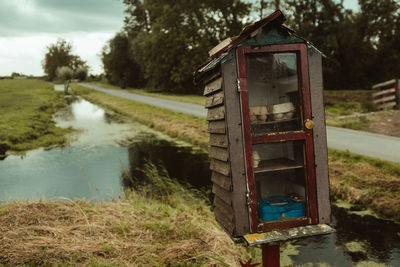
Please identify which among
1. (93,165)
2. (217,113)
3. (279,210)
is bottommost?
(93,165)

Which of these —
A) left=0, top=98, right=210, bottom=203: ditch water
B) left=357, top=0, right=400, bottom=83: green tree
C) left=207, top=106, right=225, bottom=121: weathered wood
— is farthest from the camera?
left=357, top=0, right=400, bottom=83: green tree

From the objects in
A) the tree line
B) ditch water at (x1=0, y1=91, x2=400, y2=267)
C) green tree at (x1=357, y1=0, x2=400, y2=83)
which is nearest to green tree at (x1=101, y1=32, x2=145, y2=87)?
the tree line

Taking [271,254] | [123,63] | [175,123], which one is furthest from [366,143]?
[123,63]

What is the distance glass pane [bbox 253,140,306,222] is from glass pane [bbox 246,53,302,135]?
23 centimetres

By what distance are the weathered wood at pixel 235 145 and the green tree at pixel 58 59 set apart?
78.4 m

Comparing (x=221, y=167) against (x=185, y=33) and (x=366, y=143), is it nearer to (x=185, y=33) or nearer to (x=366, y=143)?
(x=366, y=143)

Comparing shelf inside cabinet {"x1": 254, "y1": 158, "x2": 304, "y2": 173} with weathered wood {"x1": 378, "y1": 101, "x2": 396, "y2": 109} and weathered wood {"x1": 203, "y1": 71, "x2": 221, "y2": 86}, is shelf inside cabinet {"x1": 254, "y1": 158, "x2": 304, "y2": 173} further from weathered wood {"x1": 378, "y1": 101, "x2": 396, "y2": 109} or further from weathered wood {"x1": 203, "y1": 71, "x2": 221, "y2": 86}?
weathered wood {"x1": 378, "y1": 101, "x2": 396, "y2": 109}

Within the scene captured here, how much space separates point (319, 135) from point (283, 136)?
28 cm

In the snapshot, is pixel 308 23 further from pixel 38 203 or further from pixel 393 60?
pixel 38 203

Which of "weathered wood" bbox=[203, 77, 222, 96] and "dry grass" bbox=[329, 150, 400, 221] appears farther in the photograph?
"dry grass" bbox=[329, 150, 400, 221]

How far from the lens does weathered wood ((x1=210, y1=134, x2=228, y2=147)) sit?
240 centimetres

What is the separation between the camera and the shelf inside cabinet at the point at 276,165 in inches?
99.0

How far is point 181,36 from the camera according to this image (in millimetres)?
31844

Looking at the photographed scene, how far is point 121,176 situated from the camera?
7957mm
